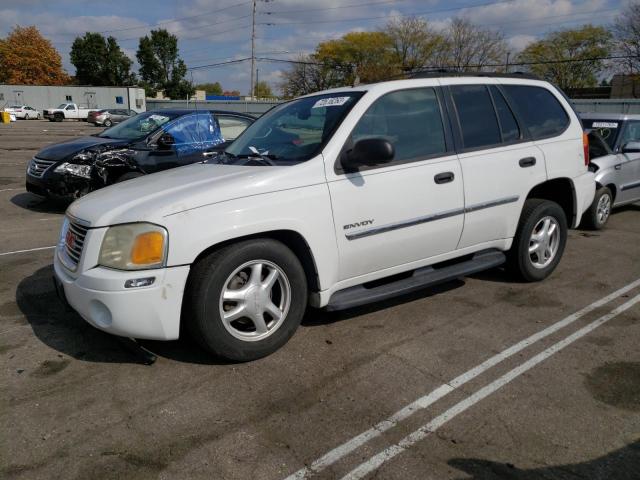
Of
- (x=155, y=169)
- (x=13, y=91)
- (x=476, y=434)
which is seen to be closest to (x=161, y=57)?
(x=13, y=91)

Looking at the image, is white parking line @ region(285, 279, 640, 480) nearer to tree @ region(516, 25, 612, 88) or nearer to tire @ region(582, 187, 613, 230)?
tire @ region(582, 187, 613, 230)

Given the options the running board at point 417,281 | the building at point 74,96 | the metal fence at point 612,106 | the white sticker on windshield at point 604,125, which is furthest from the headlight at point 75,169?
the building at point 74,96

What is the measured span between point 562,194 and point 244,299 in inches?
140

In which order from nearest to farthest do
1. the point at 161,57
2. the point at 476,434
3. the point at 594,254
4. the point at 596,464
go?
the point at 596,464 → the point at 476,434 → the point at 594,254 → the point at 161,57

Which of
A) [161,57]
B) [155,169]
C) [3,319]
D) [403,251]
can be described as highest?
[161,57]

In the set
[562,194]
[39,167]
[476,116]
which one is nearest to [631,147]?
[562,194]

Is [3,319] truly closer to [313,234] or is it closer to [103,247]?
[103,247]

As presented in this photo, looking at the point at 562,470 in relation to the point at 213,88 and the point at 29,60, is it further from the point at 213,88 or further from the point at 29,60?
the point at 213,88

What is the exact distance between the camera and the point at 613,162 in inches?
316

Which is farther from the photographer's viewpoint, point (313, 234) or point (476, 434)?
point (313, 234)

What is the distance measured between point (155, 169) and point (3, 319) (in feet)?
13.5

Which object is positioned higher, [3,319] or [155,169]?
[155,169]

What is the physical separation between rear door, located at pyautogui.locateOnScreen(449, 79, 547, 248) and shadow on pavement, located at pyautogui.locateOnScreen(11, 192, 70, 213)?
22.3 ft

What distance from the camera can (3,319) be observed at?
14.0 feet
